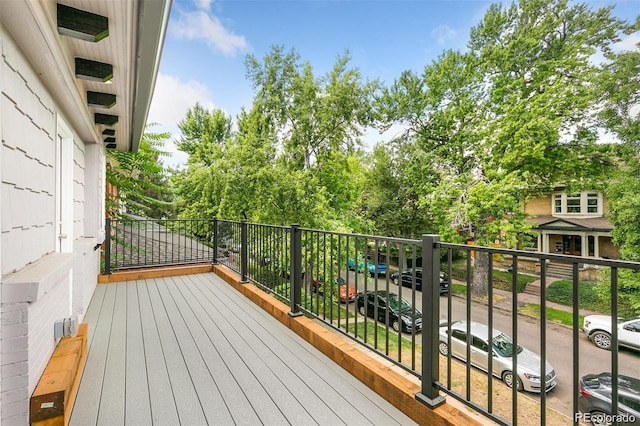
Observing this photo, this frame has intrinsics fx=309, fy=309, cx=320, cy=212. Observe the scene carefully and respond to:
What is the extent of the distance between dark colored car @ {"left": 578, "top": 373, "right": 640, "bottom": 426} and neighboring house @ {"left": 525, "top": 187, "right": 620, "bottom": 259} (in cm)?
1579

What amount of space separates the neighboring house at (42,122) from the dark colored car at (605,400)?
2.36 m

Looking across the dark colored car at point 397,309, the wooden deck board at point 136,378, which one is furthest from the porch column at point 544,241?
the wooden deck board at point 136,378

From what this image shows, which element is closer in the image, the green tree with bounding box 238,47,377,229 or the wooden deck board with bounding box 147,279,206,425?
the wooden deck board with bounding box 147,279,206,425

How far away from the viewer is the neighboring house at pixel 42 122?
1343mm

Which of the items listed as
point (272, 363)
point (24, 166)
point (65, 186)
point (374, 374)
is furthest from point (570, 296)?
point (65, 186)

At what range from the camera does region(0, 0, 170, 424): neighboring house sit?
134cm

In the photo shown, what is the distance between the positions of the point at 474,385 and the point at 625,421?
5.18 meters

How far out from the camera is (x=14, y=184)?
1.44m

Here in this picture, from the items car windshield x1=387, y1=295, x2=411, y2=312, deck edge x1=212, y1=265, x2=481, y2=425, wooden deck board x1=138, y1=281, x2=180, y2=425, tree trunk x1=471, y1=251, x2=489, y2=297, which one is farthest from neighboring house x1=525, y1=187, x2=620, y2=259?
wooden deck board x1=138, y1=281, x2=180, y2=425

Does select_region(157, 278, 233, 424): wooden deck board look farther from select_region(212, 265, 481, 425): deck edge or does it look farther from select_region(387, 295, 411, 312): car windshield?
select_region(387, 295, 411, 312): car windshield

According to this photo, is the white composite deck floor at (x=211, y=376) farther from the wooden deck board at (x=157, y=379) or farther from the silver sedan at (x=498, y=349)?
the silver sedan at (x=498, y=349)

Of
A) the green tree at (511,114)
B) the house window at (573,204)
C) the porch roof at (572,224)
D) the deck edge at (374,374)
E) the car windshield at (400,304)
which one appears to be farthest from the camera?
the house window at (573,204)

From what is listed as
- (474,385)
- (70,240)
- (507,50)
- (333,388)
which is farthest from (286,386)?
(507,50)

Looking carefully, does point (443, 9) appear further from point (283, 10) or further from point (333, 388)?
point (333, 388)
